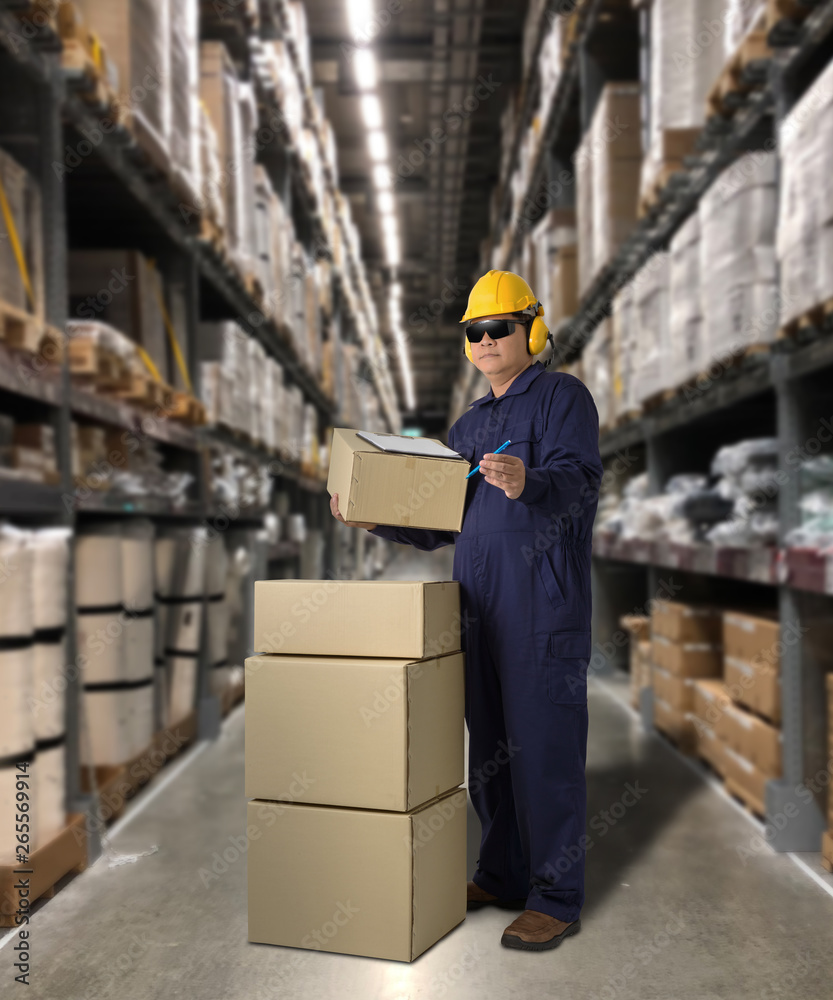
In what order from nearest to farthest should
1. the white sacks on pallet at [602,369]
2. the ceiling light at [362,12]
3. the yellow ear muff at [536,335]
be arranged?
the yellow ear muff at [536,335]
the white sacks on pallet at [602,369]
the ceiling light at [362,12]

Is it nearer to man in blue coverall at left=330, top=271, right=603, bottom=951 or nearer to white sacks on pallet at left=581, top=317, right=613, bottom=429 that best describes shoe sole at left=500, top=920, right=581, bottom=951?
man in blue coverall at left=330, top=271, right=603, bottom=951

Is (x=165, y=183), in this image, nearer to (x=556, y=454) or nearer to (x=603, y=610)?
(x=556, y=454)

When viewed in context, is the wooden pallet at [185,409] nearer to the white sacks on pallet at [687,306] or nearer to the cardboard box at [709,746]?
the white sacks on pallet at [687,306]

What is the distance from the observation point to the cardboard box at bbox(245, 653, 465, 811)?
2135 millimetres

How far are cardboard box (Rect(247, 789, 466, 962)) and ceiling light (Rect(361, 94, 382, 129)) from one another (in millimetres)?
8205

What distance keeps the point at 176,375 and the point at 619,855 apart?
3330mm

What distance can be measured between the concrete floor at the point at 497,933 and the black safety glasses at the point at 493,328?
1.67 metres

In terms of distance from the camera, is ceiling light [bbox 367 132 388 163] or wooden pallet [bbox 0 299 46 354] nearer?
wooden pallet [bbox 0 299 46 354]

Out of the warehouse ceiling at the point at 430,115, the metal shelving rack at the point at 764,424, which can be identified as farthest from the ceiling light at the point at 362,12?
the metal shelving rack at the point at 764,424

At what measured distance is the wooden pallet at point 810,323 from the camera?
2.76 metres

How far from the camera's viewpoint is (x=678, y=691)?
4.55 m

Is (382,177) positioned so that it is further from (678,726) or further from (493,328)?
(493,328)

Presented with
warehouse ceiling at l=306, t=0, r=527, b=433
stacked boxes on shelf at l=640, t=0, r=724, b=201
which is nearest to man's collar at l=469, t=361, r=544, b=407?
stacked boxes on shelf at l=640, t=0, r=724, b=201

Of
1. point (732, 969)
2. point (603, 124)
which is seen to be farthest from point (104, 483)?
point (603, 124)
